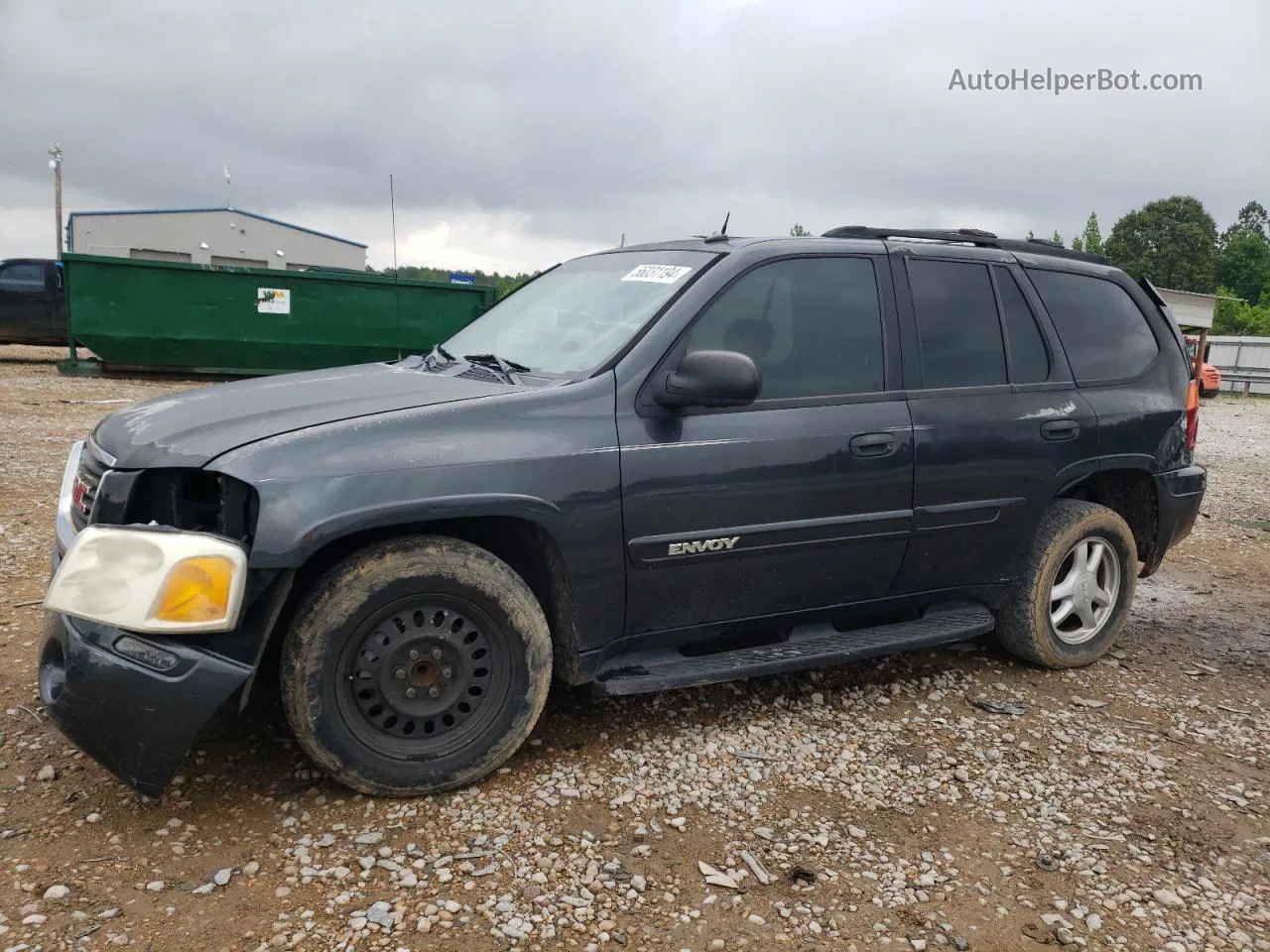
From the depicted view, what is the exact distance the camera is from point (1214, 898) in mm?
2701

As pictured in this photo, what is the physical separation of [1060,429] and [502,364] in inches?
92.8

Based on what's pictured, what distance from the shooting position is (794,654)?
11.7 ft

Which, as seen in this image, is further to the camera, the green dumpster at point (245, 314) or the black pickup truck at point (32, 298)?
the black pickup truck at point (32, 298)

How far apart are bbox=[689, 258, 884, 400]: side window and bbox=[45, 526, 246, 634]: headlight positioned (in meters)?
1.69

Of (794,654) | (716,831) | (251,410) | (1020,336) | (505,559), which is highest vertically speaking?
(1020,336)

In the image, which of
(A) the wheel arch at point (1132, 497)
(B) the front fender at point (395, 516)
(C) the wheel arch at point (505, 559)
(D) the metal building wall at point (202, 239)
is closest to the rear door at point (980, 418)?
(A) the wheel arch at point (1132, 497)

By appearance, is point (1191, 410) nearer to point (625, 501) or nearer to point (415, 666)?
point (625, 501)

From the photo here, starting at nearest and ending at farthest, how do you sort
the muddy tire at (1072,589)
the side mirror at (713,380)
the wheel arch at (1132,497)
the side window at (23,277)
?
the side mirror at (713,380)
the muddy tire at (1072,589)
the wheel arch at (1132,497)
the side window at (23,277)

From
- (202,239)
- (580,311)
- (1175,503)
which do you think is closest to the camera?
(580,311)

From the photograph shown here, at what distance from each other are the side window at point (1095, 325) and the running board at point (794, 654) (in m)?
1.23

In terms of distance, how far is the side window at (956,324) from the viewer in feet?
12.7

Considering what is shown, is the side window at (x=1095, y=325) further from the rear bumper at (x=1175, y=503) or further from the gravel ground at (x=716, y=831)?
the gravel ground at (x=716, y=831)

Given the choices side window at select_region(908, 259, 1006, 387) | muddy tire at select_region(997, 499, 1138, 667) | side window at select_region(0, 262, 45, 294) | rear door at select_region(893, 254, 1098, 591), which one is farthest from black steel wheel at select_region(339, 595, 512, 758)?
side window at select_region(0, 262, 45, 294)

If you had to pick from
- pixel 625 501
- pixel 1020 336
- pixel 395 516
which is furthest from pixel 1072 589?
pixel 395 516
